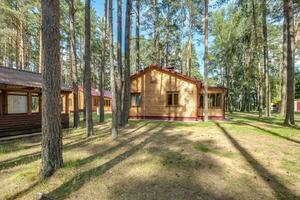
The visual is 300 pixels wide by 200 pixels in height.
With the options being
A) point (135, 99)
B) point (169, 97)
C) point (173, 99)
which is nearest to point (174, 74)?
point (169, 97)

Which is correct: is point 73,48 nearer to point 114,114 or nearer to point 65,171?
point 114,114

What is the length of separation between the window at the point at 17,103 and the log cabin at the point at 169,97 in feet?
27.6

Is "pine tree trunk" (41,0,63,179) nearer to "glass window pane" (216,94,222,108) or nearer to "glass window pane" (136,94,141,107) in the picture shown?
"glass window pane" (136,94,141,107)

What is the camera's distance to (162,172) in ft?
15.0

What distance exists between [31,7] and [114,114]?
17.4 metres

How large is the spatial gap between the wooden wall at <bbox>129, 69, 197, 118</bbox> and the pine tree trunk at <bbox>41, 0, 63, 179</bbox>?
40.2ft

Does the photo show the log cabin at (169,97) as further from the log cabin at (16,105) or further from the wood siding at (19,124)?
the log cabin at (16,105)

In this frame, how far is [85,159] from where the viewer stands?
571cm

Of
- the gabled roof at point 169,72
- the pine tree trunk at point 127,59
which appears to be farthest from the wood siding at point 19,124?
the gabled roof at point 169,72

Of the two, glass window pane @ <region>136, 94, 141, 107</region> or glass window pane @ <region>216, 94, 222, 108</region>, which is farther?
glass window pane @ <region>136, 94, 141, 107</region>

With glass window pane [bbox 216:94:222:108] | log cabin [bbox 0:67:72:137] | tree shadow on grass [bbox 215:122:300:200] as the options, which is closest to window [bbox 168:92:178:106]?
glass window pane [bbox 216:94:222:108]

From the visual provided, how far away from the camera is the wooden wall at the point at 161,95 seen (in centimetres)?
1570

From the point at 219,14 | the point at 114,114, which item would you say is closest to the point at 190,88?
the point at 114,114

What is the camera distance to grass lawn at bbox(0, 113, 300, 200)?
3.63 m
